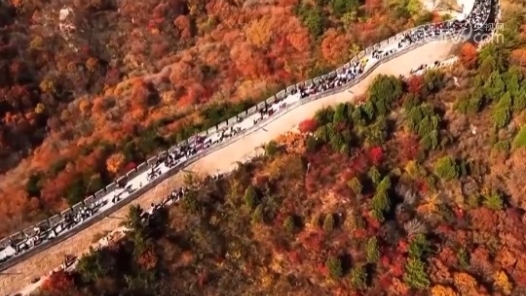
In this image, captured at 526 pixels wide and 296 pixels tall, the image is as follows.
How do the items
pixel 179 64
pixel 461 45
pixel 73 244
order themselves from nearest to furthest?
pixel 73 244, pixel 461 45, pixel 179 64

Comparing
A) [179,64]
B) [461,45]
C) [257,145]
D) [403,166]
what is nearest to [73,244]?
[257,145]

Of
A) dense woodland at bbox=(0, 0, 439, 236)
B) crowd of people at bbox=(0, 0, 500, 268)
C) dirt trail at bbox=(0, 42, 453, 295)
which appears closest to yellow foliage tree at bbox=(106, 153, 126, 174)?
dense woodland at bbox=(0, 0, 439, 236)

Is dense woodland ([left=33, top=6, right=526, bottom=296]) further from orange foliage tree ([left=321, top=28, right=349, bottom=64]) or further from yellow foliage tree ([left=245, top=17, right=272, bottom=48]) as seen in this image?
yellow foliage tree ([left=245, top=17, right=272, bottom=48])

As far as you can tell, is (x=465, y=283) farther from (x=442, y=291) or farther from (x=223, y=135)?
(x=223, y=135)

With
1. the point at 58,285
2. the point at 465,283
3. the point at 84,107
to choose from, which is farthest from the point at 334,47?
the point at 58,285

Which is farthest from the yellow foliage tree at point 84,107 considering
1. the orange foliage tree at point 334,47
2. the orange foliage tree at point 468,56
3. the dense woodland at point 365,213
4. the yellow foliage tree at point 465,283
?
the yellow foliage tree at point 465,283

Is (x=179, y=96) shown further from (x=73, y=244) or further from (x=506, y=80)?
(x=506, y=80)
